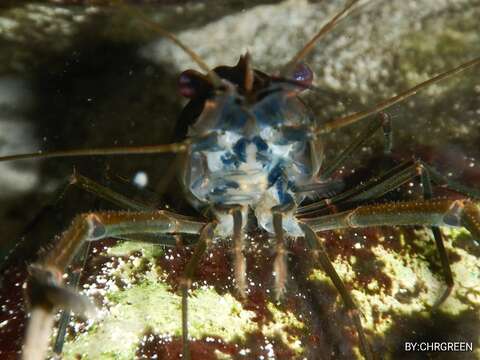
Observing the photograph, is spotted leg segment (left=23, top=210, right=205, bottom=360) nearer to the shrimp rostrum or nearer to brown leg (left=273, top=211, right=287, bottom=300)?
the shrimp rostrum

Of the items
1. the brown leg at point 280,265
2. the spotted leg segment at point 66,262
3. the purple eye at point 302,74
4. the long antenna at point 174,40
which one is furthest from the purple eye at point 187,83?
the brown leg at point 280,265

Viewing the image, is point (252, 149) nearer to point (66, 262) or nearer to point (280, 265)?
point (280, 265)

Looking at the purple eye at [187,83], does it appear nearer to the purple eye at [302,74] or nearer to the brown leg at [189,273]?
the purple eye at [302,74]

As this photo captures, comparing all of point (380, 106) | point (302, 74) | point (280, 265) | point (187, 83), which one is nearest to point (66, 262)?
point (280, 265)

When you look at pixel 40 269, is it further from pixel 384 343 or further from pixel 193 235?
pixel 384 343

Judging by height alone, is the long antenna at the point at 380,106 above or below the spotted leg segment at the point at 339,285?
above

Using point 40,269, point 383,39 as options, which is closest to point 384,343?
point 40,269

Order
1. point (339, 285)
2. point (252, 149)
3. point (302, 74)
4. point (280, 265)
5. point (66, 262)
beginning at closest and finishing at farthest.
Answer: point (66, 262) → point (280, 265) → point (339, 285) → point (252, 149) → point (302, 74)

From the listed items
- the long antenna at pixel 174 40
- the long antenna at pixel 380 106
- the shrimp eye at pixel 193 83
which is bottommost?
the long antenna at pixel 380 106

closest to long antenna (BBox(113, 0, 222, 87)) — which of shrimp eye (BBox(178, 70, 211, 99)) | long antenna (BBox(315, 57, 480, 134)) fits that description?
shrimp eye (BBox(178, 70, 211, 99))
